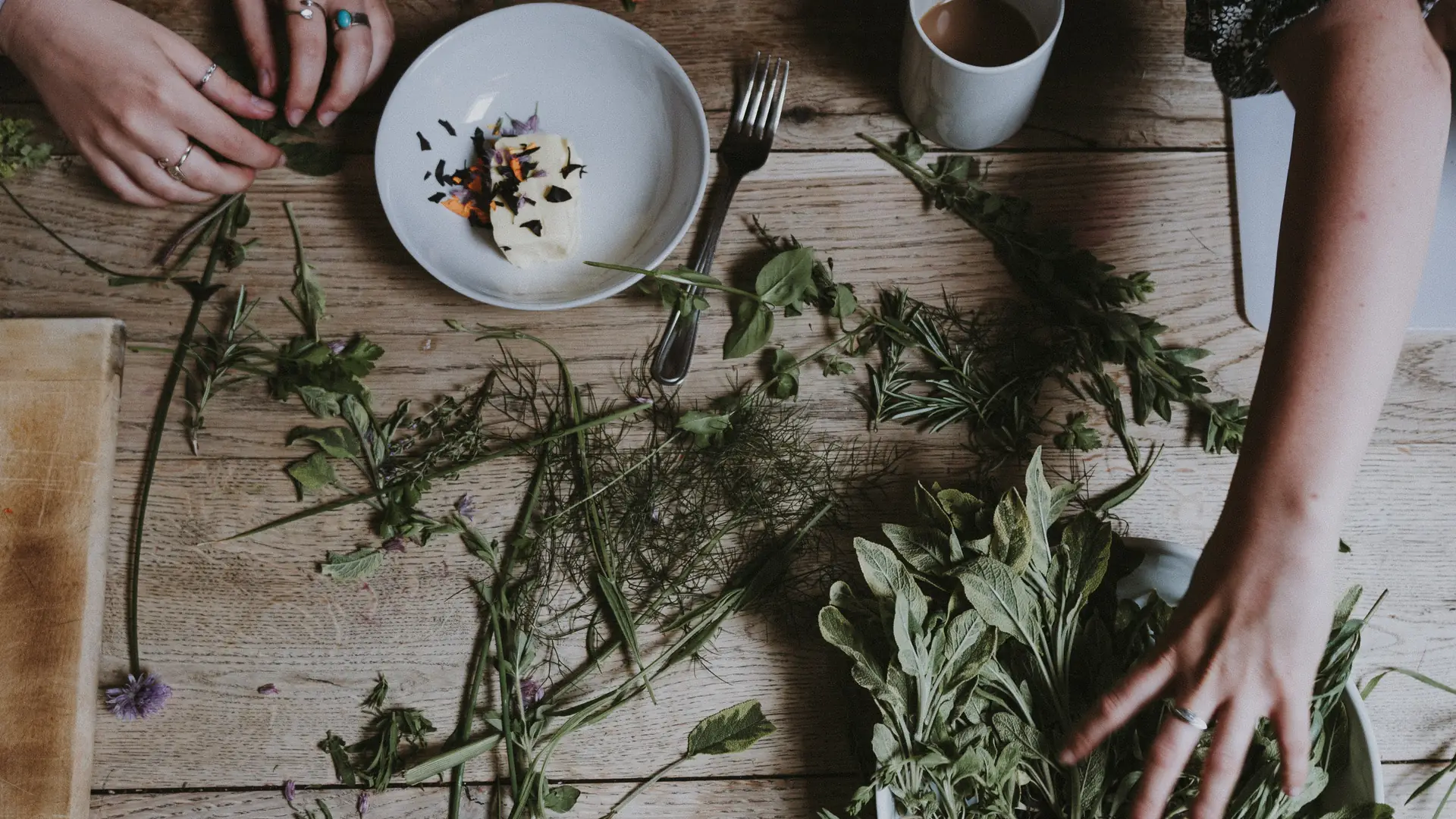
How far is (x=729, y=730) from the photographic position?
85 centimetres

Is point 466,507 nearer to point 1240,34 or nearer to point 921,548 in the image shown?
point 921,548

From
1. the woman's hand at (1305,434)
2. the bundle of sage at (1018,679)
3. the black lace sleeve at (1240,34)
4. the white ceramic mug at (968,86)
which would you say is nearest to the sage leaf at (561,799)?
the bundle of sage at (1018,679)

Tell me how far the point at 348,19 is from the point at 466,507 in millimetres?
509

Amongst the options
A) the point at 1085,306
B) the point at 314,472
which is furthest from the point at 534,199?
the point at 1085,306

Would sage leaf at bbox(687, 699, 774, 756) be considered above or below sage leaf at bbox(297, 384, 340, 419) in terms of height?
below

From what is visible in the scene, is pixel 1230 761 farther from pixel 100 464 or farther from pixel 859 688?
pixel 100 464

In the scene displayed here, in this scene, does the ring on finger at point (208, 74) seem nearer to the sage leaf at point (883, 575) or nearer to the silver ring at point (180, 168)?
the silver ring at point (180, 168)

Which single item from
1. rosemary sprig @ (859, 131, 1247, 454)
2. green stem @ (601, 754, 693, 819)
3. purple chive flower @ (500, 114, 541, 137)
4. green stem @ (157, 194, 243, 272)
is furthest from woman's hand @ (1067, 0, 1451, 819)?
green stem @ (157, 194, 243, 272)

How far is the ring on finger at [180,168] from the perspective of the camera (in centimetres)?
89

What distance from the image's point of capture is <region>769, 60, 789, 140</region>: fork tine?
0.94 meters

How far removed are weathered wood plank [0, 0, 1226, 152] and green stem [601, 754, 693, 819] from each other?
0.65 m

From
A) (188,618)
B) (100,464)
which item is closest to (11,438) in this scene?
(100,464)

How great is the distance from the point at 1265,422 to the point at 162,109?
1055 millimetres

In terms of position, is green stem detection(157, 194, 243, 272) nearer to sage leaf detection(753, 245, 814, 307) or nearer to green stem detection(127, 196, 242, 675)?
green stem detection(127, 196, 242, 675)
